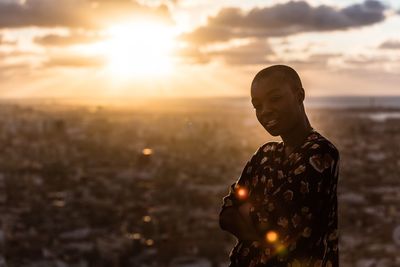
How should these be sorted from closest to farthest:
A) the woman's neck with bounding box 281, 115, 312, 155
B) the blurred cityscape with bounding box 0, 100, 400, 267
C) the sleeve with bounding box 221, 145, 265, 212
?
the woman's neck with bounding box 281, 115, 312, 155 < the sleeve with bounding box 221, 145, 265, 212 < the blurred cityscape with bounding box 0, 100, 400, 267

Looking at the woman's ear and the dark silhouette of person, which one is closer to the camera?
the dark silhouette of person

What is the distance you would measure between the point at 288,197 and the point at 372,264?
9258mm

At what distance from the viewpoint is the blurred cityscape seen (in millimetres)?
12070

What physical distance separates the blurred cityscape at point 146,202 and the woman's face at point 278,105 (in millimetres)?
9059

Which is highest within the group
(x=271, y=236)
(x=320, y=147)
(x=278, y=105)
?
(x=278, y=105)

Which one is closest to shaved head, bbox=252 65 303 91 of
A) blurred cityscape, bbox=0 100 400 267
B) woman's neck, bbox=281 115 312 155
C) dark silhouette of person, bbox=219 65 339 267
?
dark silhouette of person, bbox=219 65 339 267

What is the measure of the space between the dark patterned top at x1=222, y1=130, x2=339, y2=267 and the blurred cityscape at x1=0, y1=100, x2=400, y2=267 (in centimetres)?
898

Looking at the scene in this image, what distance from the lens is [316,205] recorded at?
2293 mm

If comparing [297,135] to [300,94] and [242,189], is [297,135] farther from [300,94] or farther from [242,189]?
[242,189]

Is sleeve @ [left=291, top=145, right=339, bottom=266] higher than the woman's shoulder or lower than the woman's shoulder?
lower

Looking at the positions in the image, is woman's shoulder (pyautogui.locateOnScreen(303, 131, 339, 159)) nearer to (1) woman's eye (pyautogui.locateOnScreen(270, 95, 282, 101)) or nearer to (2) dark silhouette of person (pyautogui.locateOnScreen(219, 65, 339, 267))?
(2) dark silhouette of person (pyautogui.locateOnScreen(219, 65, 339, 267))

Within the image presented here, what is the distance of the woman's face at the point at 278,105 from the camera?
2463mm

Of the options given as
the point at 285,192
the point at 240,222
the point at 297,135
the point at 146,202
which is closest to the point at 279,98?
the point at 297,135

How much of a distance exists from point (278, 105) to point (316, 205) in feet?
1.33
